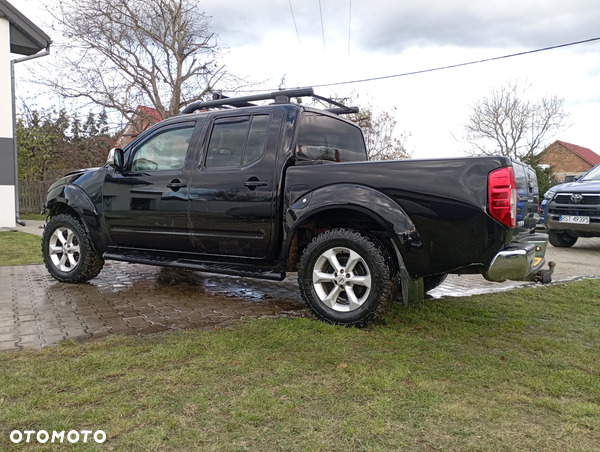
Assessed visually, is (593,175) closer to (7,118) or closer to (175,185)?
(175,185)

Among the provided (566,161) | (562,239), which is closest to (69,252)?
(562,239)

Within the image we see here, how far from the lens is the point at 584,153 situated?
54438 millimetres

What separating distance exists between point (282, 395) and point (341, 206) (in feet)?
5.76

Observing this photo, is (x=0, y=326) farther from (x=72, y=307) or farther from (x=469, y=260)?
(x=469, y=260)

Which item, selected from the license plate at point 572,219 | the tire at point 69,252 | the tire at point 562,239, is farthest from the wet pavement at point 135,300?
the tire at point 562,239

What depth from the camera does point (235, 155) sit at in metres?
4.76

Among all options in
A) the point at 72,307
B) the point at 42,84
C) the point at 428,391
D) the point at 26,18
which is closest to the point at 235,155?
the point at 72,307

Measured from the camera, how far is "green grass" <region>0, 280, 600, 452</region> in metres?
2.24

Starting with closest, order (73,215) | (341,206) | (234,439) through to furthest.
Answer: (234,439) < (341,206) < (73,215)

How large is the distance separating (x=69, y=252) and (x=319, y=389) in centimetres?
435

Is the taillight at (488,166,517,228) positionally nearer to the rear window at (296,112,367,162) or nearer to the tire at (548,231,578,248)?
the rear window at (296,112,367,162)

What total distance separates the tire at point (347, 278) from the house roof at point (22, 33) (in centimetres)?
1265

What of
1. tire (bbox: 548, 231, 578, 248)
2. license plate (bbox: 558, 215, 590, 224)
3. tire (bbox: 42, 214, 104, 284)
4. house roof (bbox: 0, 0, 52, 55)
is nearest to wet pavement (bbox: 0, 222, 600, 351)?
tire (bbox: 42, 214, 104, 284)

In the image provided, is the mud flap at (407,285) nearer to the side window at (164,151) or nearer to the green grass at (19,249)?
the side window at (164,151)
